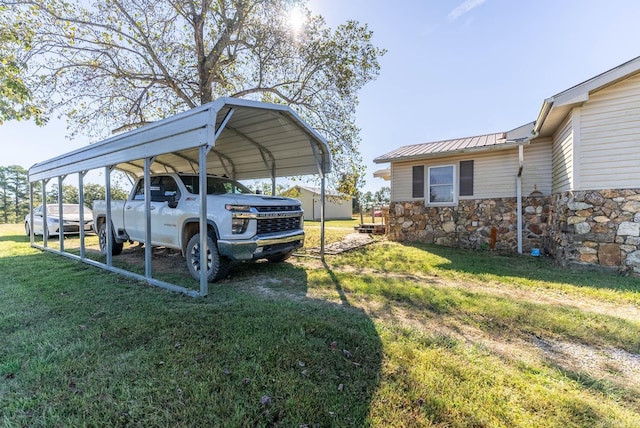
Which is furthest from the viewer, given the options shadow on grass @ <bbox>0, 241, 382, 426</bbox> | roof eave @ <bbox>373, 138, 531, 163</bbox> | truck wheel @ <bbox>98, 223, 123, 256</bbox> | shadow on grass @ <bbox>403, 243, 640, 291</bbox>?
roof eave @ <bbox>373, 138, 531, 163</bbox>

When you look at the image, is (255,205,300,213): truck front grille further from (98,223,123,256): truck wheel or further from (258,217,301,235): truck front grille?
(98,223,123,256): truck wheel

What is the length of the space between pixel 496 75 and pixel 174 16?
10.9 metres

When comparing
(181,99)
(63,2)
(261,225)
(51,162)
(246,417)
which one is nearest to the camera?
(246,417)

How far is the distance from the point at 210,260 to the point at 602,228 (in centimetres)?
770

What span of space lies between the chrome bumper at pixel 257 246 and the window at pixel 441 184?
6.15 meters

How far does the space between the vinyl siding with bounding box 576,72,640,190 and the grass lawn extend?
7.56ft

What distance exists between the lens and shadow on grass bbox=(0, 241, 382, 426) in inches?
69.3

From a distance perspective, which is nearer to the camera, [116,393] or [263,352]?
[116,393]

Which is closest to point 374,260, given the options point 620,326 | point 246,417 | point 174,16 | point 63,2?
point 620,326

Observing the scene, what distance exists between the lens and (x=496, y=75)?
29.6ft

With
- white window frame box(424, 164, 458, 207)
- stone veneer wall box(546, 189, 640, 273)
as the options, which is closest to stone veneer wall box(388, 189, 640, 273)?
stone veneer wall box(546, 189, 640, 273)

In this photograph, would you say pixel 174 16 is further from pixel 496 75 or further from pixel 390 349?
pixel 390 349

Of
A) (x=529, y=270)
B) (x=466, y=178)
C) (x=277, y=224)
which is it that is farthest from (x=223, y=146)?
(x=529, y=270)

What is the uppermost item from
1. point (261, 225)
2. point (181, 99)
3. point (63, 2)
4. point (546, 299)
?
point (63, 2)
